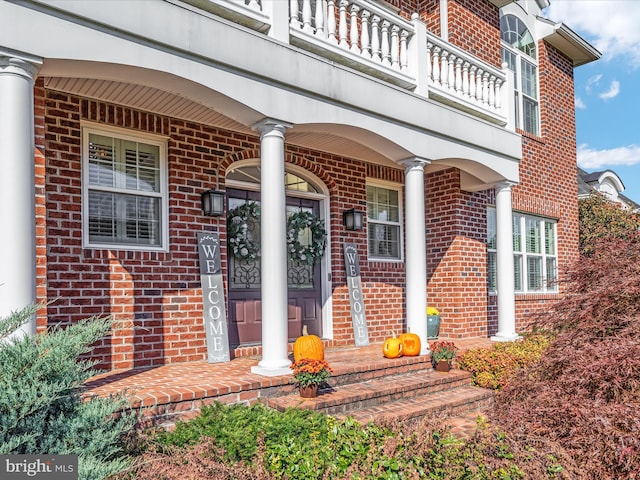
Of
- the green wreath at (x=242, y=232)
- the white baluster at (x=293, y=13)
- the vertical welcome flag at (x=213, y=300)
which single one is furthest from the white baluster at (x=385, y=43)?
the vertical welcome flag at (x=213, y=300)

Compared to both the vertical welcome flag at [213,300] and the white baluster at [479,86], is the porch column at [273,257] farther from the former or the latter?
the white baluster at [479,86]

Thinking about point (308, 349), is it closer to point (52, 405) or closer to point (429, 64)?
point (52, 405)

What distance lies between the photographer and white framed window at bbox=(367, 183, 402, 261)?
869 cm

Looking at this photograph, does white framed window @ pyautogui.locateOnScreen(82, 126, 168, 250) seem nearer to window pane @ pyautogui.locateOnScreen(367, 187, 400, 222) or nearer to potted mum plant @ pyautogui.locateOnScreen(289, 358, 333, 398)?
potted mum plant @ pyautogui.locateOnScreen(289, 358, 333, 398)

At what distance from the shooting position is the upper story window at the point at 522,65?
35.0ft

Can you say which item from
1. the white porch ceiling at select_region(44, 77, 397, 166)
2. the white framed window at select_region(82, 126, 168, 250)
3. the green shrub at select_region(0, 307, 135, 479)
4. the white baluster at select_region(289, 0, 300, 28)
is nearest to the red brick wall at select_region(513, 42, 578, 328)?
the white porch ceiling at select_region(44, 77, 397, 166)

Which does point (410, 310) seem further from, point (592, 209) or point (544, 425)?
point (592, 209)

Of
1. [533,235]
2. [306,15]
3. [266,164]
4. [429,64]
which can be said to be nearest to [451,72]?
[429,64]

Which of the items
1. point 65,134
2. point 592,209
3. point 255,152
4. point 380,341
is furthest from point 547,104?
point 65,134

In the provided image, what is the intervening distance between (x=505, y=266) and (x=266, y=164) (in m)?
4.73

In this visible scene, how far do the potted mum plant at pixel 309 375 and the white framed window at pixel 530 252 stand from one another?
5.75m

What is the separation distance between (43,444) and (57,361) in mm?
440

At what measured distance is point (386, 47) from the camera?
6.79 metres

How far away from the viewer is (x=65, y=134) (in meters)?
5.45
